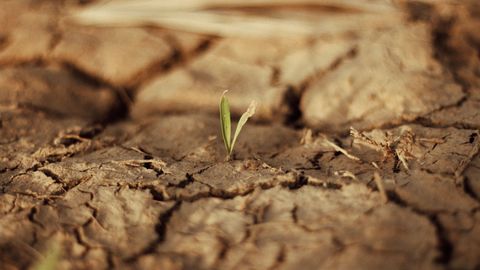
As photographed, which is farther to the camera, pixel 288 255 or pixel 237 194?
pixel 237 194

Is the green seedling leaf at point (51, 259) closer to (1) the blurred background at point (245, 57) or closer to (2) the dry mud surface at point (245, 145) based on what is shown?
(2) the dry mud surface at point (245, 145)

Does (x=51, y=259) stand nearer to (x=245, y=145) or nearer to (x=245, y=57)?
(x=245, y=145)

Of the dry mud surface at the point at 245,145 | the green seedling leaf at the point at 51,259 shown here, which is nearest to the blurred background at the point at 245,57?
the dry mud surface at the point at 245,145

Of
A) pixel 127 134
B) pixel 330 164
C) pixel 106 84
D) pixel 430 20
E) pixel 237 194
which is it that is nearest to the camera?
pixel 237 194

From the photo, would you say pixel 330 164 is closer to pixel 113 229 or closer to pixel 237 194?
pixel 237 194

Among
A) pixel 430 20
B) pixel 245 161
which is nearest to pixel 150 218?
pixel 245 161

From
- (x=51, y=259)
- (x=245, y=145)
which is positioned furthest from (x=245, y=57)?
(x=51, y=259)
